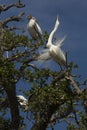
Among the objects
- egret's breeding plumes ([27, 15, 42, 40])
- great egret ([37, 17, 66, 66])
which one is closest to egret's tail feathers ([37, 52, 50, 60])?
great egret ([37, 17, 66, 66])

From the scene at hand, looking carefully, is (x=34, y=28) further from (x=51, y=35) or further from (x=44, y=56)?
(x=44, y=56)

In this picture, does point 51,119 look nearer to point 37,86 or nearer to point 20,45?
point 37,86

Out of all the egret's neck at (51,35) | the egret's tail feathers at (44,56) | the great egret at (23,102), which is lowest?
the great egret at (23,102)

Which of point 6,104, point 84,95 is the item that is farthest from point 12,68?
point 84,95

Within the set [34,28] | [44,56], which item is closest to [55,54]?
[44,56]

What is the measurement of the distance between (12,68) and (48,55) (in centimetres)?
122

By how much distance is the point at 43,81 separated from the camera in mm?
18328

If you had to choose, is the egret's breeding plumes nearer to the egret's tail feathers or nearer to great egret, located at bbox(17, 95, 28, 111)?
great egret, located at bbox(17, 95, 28, 111)

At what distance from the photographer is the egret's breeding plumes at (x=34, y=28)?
907 inches

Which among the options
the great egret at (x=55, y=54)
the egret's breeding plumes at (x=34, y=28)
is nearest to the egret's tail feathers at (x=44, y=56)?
the great egret at (x=55, y=54)

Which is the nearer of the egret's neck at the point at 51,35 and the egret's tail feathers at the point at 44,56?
the egret's tail feathers at the point at 44,56

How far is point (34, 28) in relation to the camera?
25.0 meters

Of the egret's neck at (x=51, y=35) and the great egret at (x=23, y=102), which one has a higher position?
the egret's neck at (x=51, y=35)

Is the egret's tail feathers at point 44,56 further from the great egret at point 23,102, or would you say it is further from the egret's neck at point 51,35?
the great egret at point 23,102
